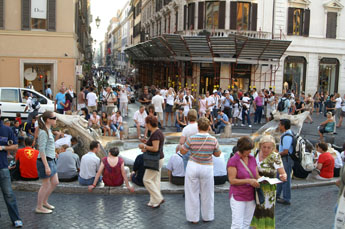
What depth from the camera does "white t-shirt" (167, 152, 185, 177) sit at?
346 inches

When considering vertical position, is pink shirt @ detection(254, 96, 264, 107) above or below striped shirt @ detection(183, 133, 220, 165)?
above

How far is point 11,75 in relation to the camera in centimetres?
2509

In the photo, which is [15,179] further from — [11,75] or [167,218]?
[11,75]

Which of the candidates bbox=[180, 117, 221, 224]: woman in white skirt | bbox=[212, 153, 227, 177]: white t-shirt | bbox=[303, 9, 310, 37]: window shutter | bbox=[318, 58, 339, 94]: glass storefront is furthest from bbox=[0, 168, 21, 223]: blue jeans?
bbox=[318, 58, 339, 94]: glass storefront

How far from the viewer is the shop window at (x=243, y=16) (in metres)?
30.4

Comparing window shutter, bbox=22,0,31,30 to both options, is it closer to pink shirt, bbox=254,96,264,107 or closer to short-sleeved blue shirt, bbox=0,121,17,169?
pink shirt, bbox=254,96,264,107

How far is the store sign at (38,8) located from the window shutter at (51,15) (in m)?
0.27

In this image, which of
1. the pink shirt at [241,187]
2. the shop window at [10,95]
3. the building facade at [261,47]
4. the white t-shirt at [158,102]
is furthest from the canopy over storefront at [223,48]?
the pink shirt at [241,187]

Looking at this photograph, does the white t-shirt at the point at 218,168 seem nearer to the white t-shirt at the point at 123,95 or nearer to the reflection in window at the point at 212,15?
the white t-shirt at the point at 123,95

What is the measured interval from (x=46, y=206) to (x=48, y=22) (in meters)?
19.4

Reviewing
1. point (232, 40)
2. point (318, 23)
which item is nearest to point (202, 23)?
point (232, 40)

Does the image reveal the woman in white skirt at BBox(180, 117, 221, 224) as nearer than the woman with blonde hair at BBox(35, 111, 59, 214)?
Yes

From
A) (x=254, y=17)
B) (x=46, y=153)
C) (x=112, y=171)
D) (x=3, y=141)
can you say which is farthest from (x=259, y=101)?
(x=3, y=141)

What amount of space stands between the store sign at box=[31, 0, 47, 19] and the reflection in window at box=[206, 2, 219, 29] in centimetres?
1159
